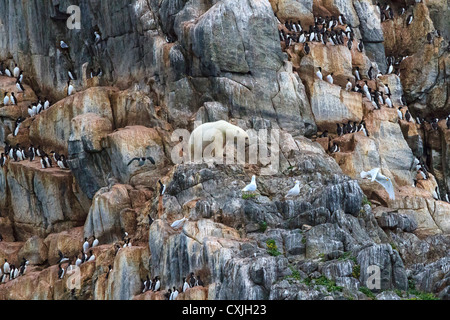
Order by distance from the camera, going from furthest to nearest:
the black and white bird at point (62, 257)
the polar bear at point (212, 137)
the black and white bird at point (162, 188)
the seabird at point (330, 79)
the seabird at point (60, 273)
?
the seabird at point (330, 79), the black and white bird at point (62, 257), the seabird at point (60, 273), the polar bear at point (212, 137), the black and white bird at point (162, 188)

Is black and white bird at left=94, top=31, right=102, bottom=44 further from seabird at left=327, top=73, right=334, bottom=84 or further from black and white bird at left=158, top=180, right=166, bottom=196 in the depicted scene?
black and white bird at left=158, top=180, right=166, bottom=196

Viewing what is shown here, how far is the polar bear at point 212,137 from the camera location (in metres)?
41.8

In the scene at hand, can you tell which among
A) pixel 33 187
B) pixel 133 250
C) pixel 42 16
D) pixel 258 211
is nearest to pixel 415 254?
pixel 258 211

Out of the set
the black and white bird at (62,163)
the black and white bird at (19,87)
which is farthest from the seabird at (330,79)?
the black and white bird at (19,87)

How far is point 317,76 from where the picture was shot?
1823 inches

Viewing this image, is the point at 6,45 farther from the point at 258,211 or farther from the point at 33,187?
the point at 258,211

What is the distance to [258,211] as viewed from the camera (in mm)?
38719

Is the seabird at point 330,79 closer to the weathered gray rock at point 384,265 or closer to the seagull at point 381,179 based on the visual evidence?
the seagull at point 381,179

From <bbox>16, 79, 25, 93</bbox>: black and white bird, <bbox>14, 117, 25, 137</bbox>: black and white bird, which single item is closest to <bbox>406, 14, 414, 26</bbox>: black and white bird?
<bbox>16, 79, 25, 93</bbox>: black and white bird

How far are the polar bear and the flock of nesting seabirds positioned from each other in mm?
1924

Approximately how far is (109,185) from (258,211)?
25.0ft

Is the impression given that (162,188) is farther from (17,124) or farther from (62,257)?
(17,124)

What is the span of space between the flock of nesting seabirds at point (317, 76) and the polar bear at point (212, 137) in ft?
6.31

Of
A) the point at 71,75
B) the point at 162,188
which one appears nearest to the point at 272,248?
the point at 162,188
